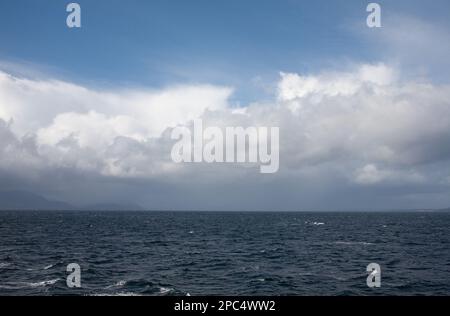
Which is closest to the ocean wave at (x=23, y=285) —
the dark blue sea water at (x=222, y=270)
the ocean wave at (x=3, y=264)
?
the dark blue sea water at (x=222, y=270)

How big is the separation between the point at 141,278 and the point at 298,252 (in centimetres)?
3209

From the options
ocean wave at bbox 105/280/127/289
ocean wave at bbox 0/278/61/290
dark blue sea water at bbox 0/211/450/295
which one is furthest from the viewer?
ocean wave at bbox 105/280/127/289

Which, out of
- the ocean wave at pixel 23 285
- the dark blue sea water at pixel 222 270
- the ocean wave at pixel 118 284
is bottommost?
the dark blue sea water at pixel 222 270

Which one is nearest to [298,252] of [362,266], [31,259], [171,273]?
[362,266]

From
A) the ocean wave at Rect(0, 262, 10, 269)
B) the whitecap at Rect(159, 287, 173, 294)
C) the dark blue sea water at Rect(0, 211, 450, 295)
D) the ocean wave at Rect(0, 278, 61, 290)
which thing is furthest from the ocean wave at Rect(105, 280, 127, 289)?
the ocean wave at Rect(0, 262, 10, 269)

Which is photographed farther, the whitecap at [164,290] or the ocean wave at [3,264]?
the ocean wave at [3,264]

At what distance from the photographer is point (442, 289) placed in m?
35.7

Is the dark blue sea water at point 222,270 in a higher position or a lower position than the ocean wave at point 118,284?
lower

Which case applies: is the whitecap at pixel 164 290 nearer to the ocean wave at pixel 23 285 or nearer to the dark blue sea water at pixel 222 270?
the dark blue sea water at pixel 222 270

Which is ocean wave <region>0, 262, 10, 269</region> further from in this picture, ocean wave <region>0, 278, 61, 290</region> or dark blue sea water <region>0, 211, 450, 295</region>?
ocean wave <region>0, 278, 61, 290</region>

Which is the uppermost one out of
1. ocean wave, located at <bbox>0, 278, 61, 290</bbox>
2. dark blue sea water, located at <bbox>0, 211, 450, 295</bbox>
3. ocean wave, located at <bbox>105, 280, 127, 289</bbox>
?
ocean wave, located at <bbox>0, 278, 61, 290</bbox>

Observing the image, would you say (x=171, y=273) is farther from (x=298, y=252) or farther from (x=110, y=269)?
(x=298, y=252)

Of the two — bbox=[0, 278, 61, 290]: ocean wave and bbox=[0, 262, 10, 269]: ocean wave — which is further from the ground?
bbox=[0, 278, 61, 290]: ocean wave

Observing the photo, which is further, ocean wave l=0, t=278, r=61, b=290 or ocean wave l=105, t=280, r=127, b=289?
ocean wave l=105, t=280, r=127, b=289
